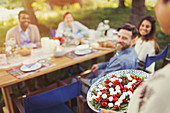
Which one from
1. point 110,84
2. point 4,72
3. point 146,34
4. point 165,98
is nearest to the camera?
point 165,98

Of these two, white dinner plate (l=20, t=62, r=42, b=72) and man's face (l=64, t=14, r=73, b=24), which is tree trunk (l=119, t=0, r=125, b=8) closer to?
man's face (l=64, t=14, r=73, b=24)

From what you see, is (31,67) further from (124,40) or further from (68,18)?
(68,18)

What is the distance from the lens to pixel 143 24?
2.41m

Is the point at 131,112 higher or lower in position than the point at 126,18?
lower

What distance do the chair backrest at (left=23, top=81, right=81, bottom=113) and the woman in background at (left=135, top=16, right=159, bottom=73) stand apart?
1343 millimetres

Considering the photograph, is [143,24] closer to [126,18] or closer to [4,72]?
[4,72]

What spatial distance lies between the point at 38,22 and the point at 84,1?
240 centimetres

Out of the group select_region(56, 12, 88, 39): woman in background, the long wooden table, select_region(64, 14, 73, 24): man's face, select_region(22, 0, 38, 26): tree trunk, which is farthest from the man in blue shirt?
select_region(22, 0, 38, 26): tree trunk

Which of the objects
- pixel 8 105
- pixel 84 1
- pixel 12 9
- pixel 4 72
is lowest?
pixel 8 105

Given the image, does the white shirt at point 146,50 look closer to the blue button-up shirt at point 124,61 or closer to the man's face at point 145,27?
the man's face at point 145,27

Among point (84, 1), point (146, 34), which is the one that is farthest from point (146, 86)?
point (84, 1)

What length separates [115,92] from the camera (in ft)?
3.76

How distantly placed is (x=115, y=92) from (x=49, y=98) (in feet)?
1.74

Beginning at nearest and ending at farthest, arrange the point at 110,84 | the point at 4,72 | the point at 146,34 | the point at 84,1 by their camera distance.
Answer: the point at 110,84, the point at 4,72, the point at 146,34, the point at 84,1
